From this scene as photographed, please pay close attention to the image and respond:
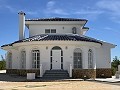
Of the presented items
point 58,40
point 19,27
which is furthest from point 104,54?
point 19,27

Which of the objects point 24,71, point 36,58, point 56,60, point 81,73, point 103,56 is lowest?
point 81,73

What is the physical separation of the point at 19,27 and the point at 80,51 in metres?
10.2

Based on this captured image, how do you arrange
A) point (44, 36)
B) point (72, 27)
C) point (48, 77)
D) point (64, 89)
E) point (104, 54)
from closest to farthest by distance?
point (64, 89), point (48, 77), point (44, 36), point (104, 54), point (72, 27)

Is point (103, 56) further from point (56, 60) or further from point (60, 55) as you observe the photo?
point (56, 60)

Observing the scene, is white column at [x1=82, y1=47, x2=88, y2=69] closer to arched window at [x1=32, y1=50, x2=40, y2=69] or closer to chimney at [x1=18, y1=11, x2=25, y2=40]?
arched window at [x1=32, y1=50, x2=40, y2=69]

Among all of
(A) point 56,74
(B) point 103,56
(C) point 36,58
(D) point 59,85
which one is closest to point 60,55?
(A) point 56,74

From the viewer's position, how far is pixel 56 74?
2847cm

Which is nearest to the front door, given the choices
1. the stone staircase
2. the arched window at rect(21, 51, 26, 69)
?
the stone staircase

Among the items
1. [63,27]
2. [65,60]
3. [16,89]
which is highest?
[63,27]

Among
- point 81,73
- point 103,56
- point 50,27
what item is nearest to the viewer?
point 81,73

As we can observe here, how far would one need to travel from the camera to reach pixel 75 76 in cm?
2866

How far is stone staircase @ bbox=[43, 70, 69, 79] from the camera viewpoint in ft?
92.6

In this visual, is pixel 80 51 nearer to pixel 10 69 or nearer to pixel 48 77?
pixel 48 77

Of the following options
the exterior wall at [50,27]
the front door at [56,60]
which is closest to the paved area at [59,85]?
the front door at [56,60]
